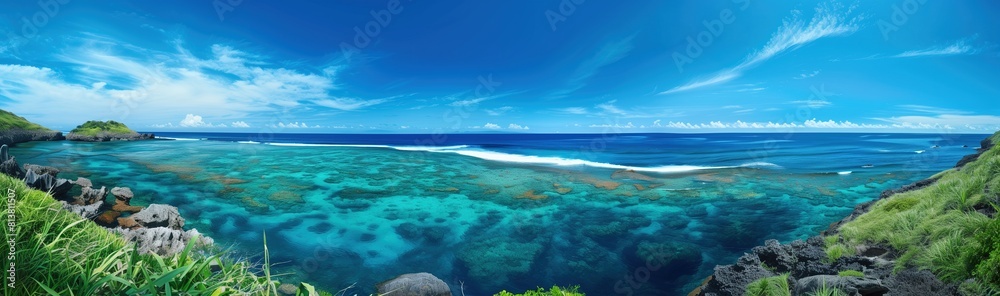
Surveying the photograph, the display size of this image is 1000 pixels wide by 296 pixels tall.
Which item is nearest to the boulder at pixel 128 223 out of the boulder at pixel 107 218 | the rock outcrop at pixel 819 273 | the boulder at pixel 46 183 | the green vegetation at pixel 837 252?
the boulder at pixel 107 218

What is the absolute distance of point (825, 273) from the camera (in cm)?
498

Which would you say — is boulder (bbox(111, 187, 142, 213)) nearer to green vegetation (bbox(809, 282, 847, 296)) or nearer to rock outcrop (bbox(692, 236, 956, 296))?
rock outcrop (bbox(692, 236, 956, 296))

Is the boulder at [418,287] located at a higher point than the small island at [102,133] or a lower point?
lower

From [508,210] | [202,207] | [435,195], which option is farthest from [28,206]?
[435,195]

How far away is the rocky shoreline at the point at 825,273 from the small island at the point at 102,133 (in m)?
79.9

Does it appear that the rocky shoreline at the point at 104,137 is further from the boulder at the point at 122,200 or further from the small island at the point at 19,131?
the boulder at the point at 122,200

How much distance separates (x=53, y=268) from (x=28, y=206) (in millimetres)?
1034

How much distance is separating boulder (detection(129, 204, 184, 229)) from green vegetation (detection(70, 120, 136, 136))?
2795 inches

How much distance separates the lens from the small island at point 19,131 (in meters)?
35.3

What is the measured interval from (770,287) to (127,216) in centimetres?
1617

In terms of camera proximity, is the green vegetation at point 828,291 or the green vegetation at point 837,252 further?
the green vegetation at point 837,252

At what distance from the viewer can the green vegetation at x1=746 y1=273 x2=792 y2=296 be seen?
4.48m

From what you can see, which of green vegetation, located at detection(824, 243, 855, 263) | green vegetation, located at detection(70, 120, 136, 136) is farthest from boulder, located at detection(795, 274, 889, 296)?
green vegetation, located at detection(70, 120, 136, 136)

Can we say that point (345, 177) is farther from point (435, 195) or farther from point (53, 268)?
point (53, 268)
